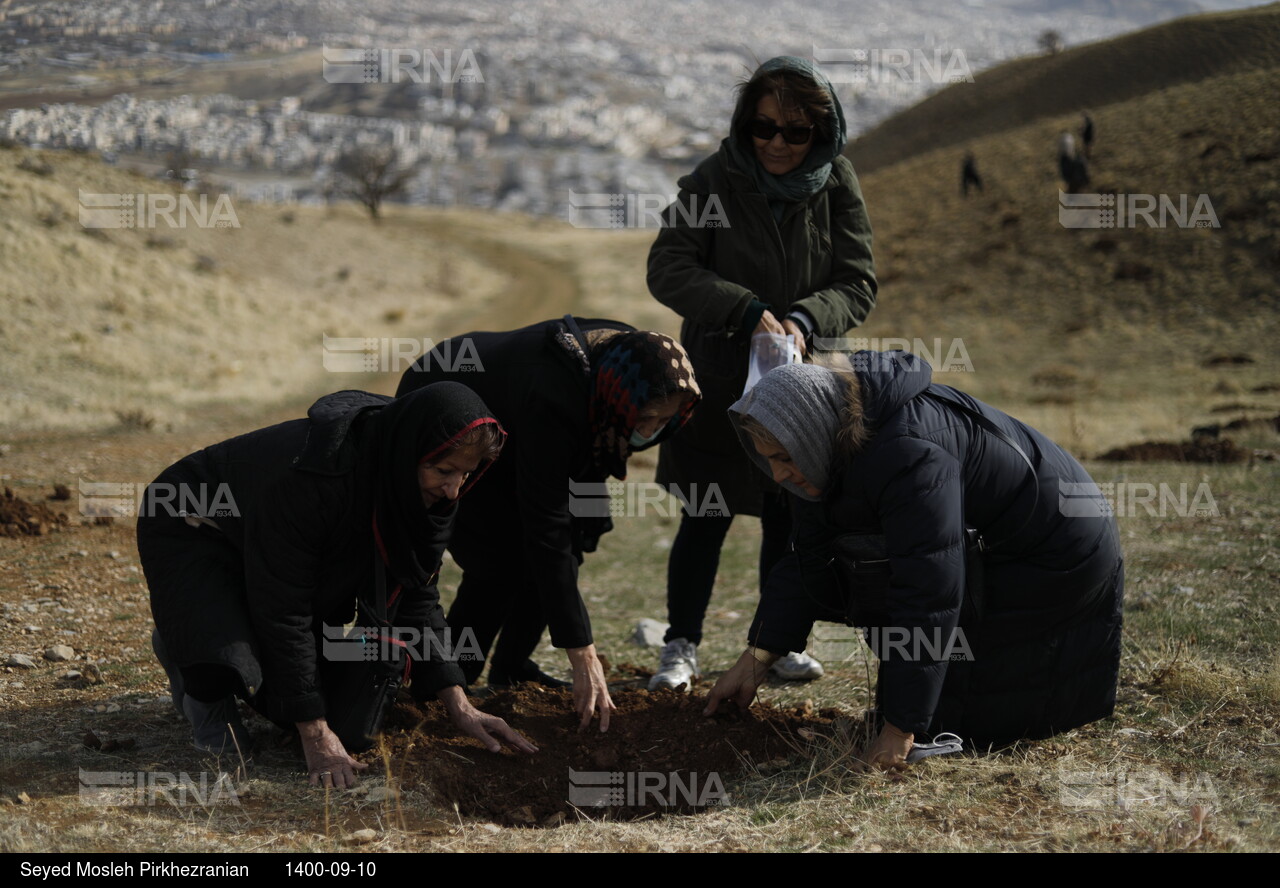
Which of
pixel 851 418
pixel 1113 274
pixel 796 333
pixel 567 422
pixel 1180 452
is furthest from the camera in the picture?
pixel 1113 274

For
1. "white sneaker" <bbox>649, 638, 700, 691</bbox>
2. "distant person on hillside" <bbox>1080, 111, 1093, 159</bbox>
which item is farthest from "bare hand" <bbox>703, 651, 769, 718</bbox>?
"distant person on hillside" <bbox>1080, 111, 1093, 159</bbox>

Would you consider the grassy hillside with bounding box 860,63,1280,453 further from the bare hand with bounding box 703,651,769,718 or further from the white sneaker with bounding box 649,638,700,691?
the bare hand with bounding box 703,651,769,718

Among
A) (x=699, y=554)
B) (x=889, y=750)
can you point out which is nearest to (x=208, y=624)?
(x=699, y=554)

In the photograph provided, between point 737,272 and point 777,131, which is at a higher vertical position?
point 777,131

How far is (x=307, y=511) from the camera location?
3.06 meters

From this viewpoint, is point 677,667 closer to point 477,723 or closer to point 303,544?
point 477,723

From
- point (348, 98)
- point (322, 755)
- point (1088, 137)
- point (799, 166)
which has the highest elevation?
point (348, 98)

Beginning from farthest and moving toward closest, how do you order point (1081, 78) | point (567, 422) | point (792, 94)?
point (1081, 78), point (792, 94), point (567, 422)

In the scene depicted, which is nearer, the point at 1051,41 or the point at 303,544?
the point at 303,544

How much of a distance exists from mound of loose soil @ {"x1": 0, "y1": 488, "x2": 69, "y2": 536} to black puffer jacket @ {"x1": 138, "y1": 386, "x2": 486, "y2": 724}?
3.17 metres

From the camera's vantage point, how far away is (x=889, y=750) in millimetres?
3205

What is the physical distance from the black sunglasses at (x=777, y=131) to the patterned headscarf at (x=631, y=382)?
1.00m

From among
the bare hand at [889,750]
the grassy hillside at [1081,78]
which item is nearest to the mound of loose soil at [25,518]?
the bare hand at [889,750]

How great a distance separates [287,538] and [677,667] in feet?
5.93
